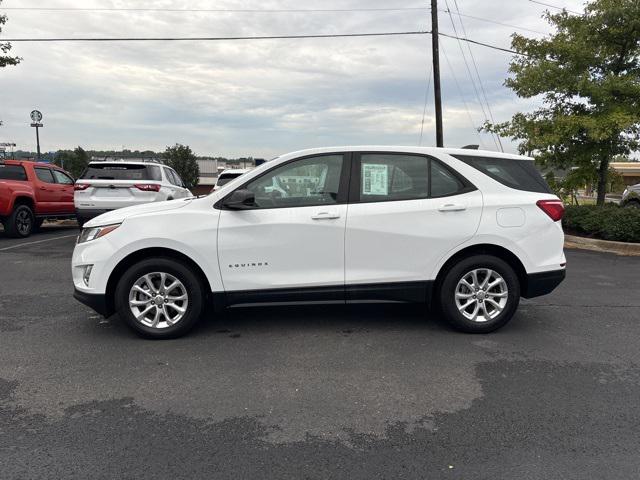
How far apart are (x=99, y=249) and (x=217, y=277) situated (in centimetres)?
108

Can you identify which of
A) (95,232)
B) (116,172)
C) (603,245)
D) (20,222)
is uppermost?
(116,172)

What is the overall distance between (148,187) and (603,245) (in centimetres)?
946

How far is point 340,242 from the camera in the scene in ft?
15.2

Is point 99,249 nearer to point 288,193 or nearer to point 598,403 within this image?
point 288,193

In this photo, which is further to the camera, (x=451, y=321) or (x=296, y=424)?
(x=451, y=321)

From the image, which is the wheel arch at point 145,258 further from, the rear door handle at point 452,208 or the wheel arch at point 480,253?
the rear door handle at point 452,208

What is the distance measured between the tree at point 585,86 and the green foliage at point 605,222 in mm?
1194

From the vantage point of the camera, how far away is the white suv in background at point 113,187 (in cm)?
1031

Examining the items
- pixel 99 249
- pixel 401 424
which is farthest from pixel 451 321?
pixel 99 249

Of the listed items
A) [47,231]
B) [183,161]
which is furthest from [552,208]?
[183,161]

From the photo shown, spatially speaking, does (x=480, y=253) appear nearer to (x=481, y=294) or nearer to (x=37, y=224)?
(x=481, y=294)

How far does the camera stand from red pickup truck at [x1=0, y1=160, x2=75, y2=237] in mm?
11570

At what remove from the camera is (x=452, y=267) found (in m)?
4.80

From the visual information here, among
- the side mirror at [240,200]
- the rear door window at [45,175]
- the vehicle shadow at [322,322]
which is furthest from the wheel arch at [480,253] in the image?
the rear door window at [45,175]
